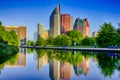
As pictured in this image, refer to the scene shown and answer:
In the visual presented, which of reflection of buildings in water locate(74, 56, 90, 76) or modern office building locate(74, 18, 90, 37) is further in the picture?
modern office building locate(74, 18, 90, 37)

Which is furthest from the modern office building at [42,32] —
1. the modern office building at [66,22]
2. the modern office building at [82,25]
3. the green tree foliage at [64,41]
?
the green tree foliage at [64,41]

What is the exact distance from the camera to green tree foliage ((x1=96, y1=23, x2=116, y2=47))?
155 feet

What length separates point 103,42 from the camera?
4872 centimetres

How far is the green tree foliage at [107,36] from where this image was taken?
155 feet

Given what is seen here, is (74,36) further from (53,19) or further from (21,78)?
(21,78)

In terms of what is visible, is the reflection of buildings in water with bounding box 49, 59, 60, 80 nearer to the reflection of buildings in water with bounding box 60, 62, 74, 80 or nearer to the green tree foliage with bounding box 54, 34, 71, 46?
the reflection of buildings in water with bounding box 60, 62, 74, 80

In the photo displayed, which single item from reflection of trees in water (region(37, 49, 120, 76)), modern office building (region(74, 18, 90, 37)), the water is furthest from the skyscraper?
the water

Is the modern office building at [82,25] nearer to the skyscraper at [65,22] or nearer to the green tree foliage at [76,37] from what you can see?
the skyscraper at [65,22]

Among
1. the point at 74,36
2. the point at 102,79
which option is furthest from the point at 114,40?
the point at 74,36

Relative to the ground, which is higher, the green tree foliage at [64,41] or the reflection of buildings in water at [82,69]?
the green tree foliage at [64,41]

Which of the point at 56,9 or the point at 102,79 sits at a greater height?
the point at 56,9

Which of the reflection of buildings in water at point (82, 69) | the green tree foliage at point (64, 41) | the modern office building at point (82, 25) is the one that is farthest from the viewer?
the modern office building at point (82, 25)

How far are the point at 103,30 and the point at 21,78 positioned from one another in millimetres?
37257

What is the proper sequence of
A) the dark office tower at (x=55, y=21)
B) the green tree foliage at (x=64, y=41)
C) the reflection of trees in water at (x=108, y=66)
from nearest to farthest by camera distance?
the reflection of trees in water at (x=108, y=66) < the green tree foliage at (x=64, y=41) < the dark office tower at (x=55, y=21)
